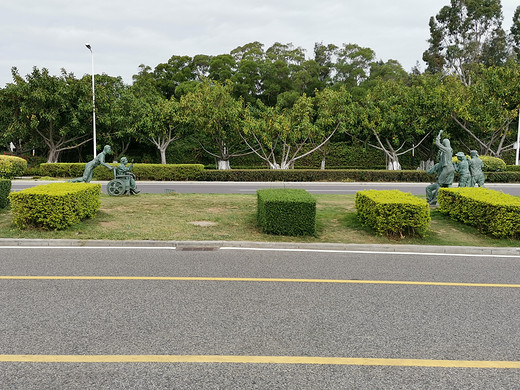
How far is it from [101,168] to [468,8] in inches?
2048

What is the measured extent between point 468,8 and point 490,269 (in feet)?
191

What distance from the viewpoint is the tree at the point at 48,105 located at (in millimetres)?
29016

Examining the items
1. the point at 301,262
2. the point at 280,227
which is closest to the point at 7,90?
the point at 280,227

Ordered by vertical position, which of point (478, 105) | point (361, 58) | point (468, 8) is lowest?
point (478, 105)

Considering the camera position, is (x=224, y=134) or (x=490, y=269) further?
(x=224, y=134)

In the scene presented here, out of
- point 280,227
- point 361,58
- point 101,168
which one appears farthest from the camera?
point 361,58

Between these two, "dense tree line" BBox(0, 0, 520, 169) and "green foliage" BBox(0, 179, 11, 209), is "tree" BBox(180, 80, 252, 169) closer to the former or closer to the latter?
"dense tree line" BBox(0, 0, 520, 169)

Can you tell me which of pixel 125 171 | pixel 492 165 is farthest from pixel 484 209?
pixel 492 165

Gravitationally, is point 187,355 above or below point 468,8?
below

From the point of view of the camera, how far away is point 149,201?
1348cm

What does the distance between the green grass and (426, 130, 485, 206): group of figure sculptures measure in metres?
1.32

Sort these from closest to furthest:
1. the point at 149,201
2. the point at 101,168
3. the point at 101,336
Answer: the point at 101,336, the point at 149,201, the point at 101,168

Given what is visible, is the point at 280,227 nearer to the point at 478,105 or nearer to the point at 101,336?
the point at 101,336

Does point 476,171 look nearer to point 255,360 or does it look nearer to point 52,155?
point 255,360
